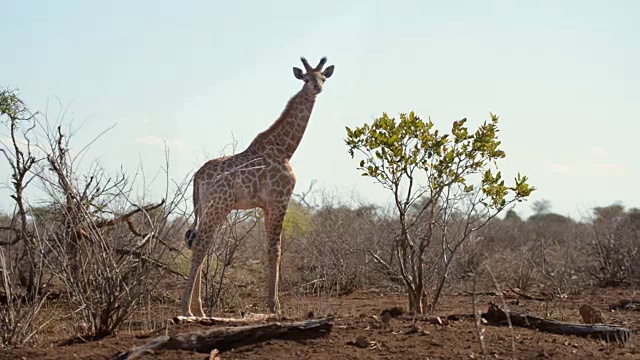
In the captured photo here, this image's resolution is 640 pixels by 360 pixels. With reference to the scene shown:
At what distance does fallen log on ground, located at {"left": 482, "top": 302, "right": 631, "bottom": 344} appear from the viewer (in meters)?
6.89

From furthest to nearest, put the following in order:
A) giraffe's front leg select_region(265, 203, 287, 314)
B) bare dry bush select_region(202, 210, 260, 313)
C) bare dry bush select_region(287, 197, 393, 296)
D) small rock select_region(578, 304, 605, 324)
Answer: bare dry bush select_region(287, 197, 393, 296)
bare dry bush select_region(202, 210, 260, 313)
giraffe's front leg select_region(265, 203, 287, 314)
small rock select_region(578, 304, 605, 324)

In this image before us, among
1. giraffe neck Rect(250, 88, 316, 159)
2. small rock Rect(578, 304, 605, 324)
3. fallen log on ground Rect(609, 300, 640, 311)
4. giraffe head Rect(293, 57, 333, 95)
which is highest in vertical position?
giraffe head Rect(293, 57, 333, 95)

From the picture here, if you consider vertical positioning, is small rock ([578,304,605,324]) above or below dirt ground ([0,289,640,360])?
above

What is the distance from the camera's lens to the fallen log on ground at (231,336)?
5723mm

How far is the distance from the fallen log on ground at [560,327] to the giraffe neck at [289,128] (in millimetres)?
3278

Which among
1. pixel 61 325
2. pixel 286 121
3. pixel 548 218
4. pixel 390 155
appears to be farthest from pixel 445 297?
pixel 548 218

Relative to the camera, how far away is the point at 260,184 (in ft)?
29.6

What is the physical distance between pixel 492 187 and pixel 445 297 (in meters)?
4.24

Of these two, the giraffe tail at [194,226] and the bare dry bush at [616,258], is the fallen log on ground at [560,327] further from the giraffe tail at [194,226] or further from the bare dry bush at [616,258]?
the bare dry bush at [616,258]

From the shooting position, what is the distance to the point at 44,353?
5.89 metres

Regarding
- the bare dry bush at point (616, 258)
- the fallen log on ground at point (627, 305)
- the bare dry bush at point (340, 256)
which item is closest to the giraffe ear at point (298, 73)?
the bare dry bush at point (340, 256)

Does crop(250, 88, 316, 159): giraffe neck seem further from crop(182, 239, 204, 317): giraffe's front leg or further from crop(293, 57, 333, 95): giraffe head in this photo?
crop(182, 239, 204, 317): giraffe's front leg

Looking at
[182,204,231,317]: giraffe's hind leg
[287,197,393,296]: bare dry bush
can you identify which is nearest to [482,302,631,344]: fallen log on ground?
[182,204,231,317]: giraffe's hind leg

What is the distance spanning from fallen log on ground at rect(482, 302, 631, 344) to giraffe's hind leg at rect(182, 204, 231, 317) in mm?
3047
